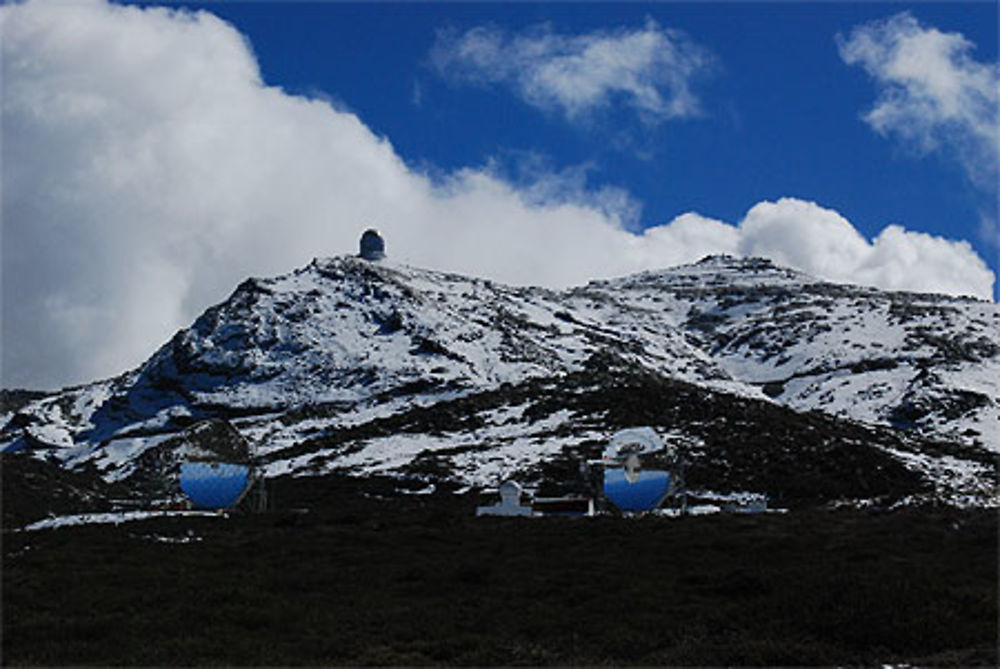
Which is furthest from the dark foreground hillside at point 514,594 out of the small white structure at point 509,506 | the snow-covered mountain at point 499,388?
the snow-covered mountain at point 499,388

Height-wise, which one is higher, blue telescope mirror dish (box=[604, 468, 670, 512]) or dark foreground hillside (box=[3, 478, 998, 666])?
blue telescope mirror dish (box=[604, 468, 670, 512])

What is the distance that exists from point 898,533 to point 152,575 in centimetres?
2976

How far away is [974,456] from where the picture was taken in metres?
90.0

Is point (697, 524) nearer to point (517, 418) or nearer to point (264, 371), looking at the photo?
point (517, 418)

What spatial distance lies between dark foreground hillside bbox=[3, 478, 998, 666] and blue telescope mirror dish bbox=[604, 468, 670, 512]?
717cm

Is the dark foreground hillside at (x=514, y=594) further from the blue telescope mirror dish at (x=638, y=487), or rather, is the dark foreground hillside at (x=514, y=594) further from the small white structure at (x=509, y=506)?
the small white structure at (x=509, y=506)

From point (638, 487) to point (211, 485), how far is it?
2770 cm

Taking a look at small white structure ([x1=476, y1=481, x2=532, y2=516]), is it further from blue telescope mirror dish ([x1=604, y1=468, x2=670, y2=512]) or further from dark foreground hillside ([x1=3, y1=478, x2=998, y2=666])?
dark foreground hillside ([x1=3, y1=478, x2=998, y2=666])

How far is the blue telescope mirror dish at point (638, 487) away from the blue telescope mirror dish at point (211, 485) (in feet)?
80.4

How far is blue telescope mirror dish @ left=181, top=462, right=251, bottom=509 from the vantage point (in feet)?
200

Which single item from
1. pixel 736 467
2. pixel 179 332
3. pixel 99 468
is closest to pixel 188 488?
pixel 736 467

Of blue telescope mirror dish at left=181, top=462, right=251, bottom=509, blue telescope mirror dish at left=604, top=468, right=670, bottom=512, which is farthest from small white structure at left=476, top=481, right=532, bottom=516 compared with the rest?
blue telescope mirror dish at left=181, top=462, right=251, bottom=509

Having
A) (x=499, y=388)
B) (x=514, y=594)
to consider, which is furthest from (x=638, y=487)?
(x=499, y=388)

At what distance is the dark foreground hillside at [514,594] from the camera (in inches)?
747
